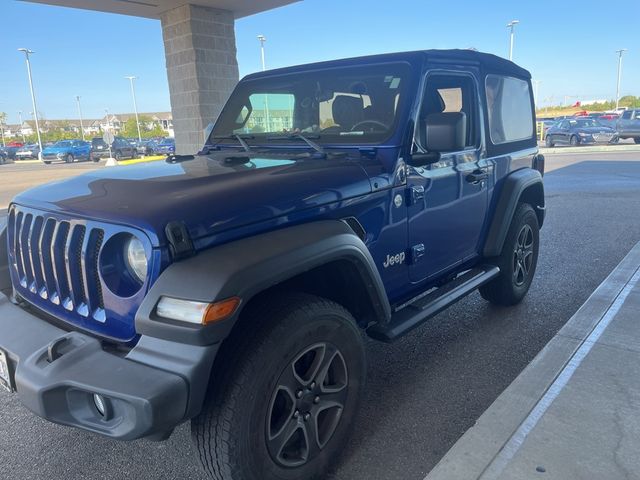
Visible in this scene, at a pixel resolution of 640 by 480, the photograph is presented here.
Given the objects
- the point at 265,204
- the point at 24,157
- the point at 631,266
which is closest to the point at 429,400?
the point at 265,204

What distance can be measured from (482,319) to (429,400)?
4.65 ft

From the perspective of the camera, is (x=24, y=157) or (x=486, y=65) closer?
(x=486, y=65)

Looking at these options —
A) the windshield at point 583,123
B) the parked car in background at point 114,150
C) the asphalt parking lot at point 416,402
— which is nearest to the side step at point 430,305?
the asphalt parking lot at point 416,402

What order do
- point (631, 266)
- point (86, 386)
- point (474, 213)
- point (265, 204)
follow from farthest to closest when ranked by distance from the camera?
1. point (631, 266)
2. point (474, 213)
3. point (265, 204)
4. point (86, 386)

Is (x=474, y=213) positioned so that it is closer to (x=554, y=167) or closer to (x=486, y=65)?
(x=486, y=65)

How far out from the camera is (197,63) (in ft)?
26.8

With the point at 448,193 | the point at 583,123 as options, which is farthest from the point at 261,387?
the point at 583,123

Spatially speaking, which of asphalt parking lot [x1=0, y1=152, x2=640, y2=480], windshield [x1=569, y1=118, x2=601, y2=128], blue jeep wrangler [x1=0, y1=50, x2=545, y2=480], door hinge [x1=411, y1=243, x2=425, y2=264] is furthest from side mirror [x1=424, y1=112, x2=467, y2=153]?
windshield [x1=569, y1=118, x2=601, y2=128]

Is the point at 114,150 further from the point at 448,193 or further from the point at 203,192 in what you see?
the point at 203,192

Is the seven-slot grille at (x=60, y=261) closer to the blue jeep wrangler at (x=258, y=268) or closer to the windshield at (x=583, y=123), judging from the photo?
the blue jeep wrangler at (x=258, y=268)

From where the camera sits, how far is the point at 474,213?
3654 millimetres

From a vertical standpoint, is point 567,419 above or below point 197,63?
below

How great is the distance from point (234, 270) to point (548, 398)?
6.84 feet

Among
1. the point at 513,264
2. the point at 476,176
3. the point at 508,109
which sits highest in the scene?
the point at 508,109
